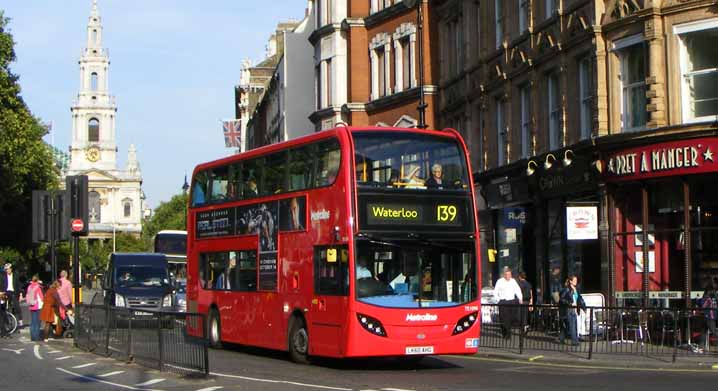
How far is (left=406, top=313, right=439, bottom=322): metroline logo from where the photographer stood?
63.8 ft

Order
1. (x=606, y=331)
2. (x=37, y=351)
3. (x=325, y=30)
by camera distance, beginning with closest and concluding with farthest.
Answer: (x=606, y=331), (x=37, y=351), (x=325, y=30)

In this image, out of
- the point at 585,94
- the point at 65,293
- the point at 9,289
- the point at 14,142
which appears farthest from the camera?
the point at 14,142

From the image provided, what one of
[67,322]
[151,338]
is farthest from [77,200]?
[151,338]

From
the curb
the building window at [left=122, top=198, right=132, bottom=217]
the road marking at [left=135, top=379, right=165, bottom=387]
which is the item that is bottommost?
the curb

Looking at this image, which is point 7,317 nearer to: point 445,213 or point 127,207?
point 445,213

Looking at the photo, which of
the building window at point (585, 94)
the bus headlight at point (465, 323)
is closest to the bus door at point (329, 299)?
the bus headlight at point (465, 323)

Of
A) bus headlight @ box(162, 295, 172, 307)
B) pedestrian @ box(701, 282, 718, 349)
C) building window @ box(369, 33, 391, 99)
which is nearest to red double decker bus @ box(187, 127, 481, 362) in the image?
pedestrian @ box(701, 282, 718, 349)

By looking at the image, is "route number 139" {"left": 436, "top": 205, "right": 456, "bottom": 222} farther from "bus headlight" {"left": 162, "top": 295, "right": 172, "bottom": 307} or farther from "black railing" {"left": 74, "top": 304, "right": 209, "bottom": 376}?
"bus headlight" {"left": 162, "top": 295, "right": 172, "bottom": 307}

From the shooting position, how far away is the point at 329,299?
20.0 m

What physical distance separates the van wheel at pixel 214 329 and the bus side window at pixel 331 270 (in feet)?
17.6

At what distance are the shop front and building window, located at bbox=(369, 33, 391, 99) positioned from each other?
19.3 metres

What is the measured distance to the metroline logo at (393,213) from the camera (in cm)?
1944

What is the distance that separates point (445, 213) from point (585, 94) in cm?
1021

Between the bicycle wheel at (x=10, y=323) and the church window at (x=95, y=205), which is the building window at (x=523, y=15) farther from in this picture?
the church window at (x=95, y=205)
